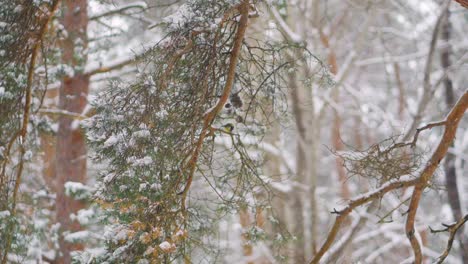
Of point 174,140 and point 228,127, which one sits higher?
point 228,127

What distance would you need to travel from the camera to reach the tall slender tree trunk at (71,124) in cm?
789

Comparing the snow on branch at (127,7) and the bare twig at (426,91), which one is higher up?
the bare twig at (426,91)

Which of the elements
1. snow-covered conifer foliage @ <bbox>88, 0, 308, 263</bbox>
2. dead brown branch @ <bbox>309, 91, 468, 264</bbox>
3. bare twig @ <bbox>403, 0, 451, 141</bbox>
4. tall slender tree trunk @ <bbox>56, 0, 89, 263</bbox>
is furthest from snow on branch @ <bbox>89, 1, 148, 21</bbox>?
dead brown branch @ <bbox>309, 91, 468, 264</bbox>

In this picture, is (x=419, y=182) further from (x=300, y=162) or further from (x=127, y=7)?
(x=300, y=162)

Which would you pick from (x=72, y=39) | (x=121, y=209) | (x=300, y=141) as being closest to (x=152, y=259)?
(x=121, y=209)

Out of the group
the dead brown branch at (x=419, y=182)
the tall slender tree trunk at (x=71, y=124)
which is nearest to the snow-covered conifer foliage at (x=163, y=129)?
the dead brown branch at (x=419, y=182)

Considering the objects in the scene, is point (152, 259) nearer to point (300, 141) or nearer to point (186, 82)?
point (186, 82)

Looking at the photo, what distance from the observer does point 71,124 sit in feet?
27.2

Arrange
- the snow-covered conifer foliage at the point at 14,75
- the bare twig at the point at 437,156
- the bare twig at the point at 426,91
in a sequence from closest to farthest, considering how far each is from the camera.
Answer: the bare twig at the point at 437,156, the snow-covered conifer foliage at the point at 14,75, the bare twig at the point at 426,91

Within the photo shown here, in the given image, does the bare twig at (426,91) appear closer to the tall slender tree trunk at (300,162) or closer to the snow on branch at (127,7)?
the tall slender tree trunk at (300,162)

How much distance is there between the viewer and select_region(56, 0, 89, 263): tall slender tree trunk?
7895mm

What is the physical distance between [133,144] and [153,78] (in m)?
0.50

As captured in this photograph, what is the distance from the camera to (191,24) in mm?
4020

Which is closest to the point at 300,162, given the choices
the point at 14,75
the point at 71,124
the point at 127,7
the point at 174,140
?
the point at 71,124
